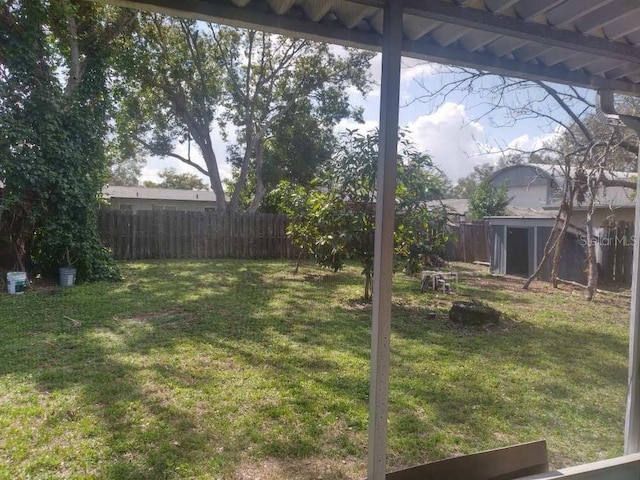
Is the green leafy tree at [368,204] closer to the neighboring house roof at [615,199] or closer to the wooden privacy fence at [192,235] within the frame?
the neighboring house roof at [615,199]

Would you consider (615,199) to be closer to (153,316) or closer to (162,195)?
(153,316)

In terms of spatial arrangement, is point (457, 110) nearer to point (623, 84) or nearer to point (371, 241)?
point (371, 241)

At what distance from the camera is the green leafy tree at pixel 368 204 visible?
5395 mm

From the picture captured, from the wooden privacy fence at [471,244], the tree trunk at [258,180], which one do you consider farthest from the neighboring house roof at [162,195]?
the wooden privacy fence at [471,244]

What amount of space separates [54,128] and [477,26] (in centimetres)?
708

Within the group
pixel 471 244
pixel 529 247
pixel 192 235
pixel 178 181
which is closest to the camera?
pixel 529 247

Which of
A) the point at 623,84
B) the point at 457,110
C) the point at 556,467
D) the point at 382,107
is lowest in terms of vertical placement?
the point at 556,467

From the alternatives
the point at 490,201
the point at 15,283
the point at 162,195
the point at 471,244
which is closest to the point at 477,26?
the point at 15,283

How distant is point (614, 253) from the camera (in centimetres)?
821

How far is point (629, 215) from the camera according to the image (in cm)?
945

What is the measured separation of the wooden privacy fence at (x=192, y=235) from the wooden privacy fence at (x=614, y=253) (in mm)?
7085

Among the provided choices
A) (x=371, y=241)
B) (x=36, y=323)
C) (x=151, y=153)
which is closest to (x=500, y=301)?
(x=371, y=241)

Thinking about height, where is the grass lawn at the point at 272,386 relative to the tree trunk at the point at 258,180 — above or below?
below

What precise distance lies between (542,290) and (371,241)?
4.10m
